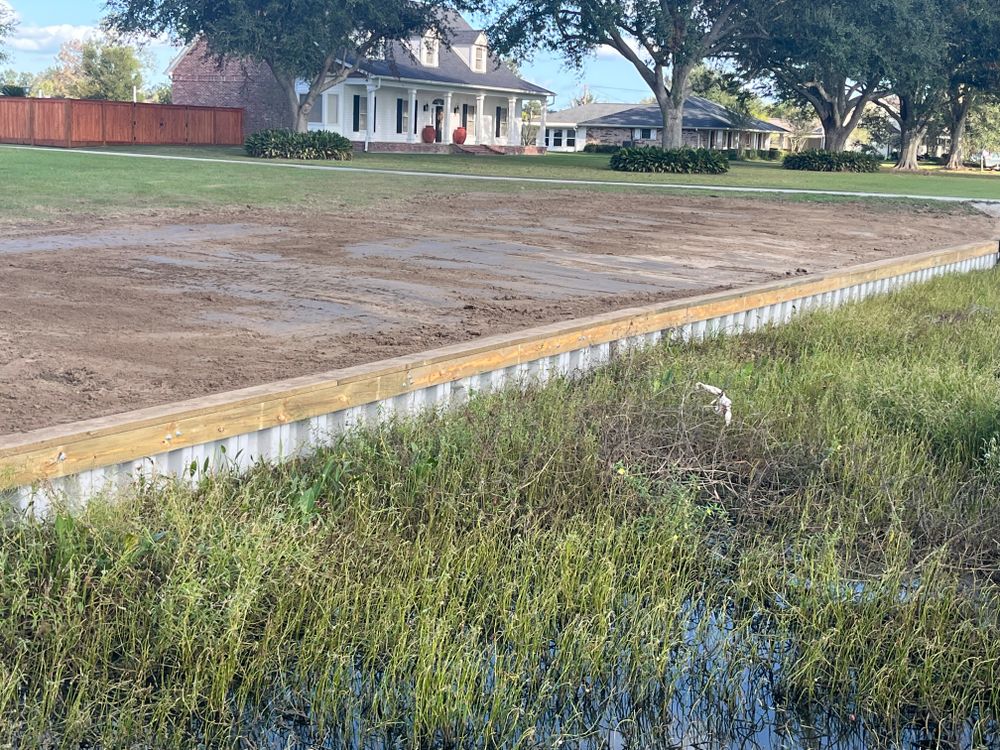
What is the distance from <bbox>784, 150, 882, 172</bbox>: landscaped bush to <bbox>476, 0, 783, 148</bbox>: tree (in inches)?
315

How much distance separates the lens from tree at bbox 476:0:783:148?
39344 millimetres

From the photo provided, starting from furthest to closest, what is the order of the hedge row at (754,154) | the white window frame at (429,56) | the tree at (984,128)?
the tree at (984,128), the hedge row at (754,154), the white window frame at (429,56)

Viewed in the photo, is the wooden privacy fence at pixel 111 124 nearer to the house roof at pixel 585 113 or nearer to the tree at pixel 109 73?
the tree at pixel 109 73

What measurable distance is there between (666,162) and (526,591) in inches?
1339

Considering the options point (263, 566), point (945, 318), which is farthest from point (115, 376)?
point (945, 318)

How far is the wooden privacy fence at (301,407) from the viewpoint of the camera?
471 cm

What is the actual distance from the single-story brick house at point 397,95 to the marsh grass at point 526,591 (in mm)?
41740

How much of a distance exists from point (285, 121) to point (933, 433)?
4571 centimetres

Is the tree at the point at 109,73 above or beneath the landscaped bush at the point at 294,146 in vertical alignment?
above

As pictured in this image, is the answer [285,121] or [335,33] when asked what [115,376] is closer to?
[335,33]

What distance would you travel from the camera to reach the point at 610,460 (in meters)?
5.82

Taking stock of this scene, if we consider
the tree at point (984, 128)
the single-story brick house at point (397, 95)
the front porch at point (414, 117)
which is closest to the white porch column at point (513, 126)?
the front porch at point (414, 117)

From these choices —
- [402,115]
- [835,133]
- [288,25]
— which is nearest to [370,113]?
[402,115]

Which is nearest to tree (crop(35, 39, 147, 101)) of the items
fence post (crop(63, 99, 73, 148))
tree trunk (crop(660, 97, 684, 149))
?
fence post (crop(63, 99, 73, 148))
